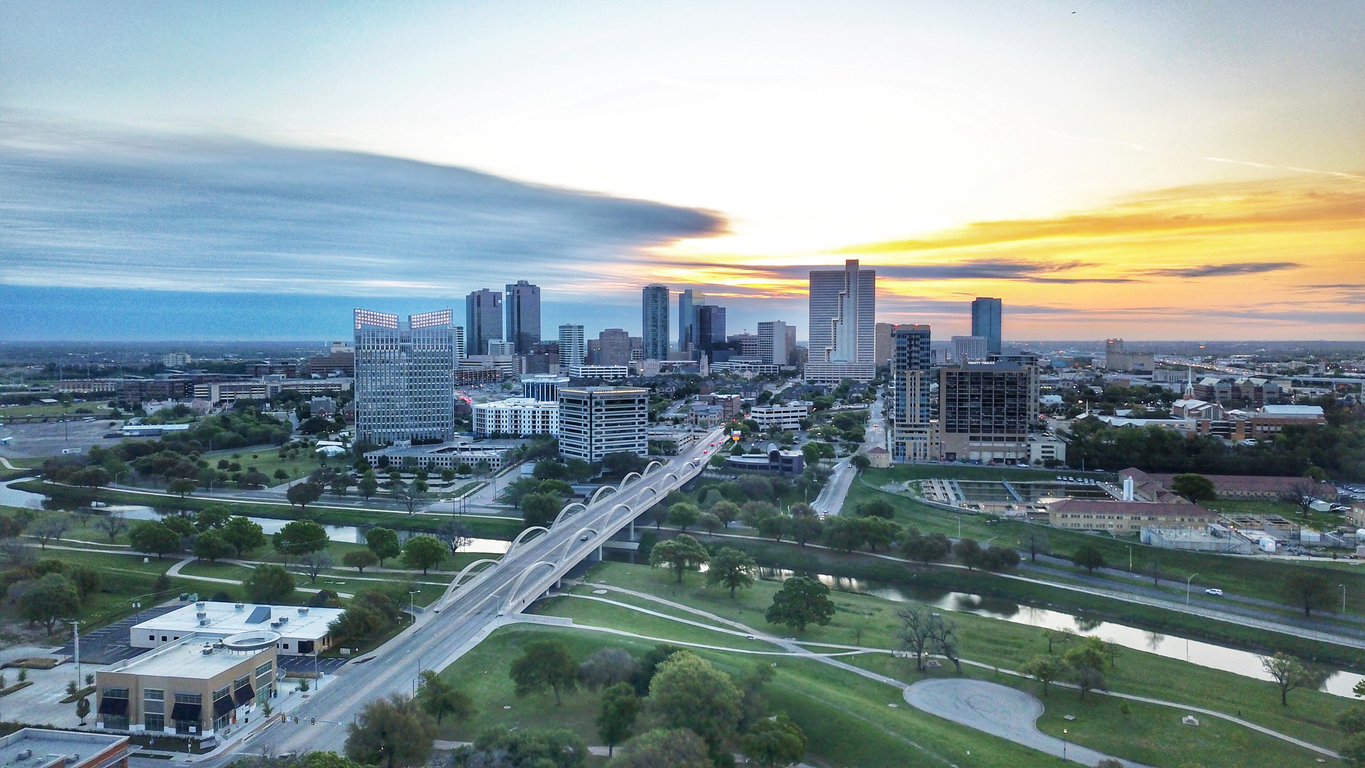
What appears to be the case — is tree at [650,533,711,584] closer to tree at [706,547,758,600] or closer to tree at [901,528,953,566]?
tree at [706,547,758,600]

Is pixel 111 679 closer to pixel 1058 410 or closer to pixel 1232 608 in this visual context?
pixel 1232 608

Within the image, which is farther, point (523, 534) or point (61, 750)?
point (523, 534)

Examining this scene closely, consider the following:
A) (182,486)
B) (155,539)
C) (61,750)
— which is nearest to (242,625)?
(61,750)

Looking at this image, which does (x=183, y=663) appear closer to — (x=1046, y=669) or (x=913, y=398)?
(x=1046, y=669)

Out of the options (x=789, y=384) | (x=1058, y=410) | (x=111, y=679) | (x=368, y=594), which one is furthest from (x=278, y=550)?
(x=789, y=384)

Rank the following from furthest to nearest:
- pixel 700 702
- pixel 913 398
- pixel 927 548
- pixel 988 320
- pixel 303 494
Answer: pixel 988 320, pixel 913 398, pixel 303 494, pixel 927 548, pixel 700 702

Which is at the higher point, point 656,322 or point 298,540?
point 656,322

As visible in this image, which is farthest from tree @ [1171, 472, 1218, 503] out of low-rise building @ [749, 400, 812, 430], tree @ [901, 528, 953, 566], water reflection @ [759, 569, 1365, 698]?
low-rise building @ [749, 400, 812, 430]
